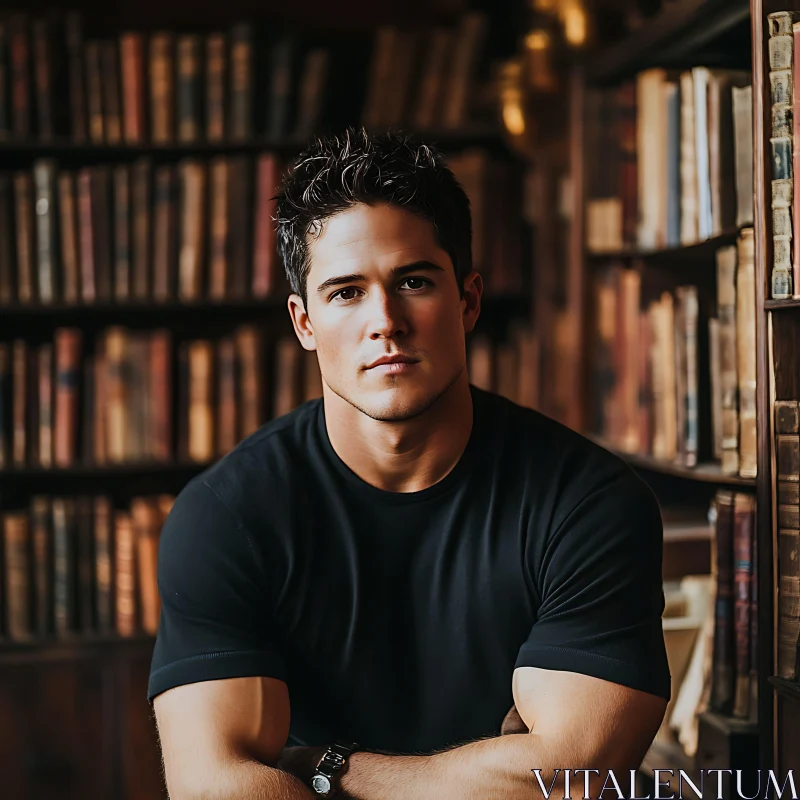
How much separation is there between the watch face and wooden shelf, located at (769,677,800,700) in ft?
2.14

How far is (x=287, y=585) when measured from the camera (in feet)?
4.75

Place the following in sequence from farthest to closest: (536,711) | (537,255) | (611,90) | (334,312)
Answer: (537,255)
(611,90)
(334,312)
(536,711)

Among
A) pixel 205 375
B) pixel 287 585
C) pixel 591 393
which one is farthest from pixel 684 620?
pixel 205 375

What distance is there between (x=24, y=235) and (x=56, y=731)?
4.12 ft

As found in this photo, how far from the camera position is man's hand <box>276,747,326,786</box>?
4.61ft

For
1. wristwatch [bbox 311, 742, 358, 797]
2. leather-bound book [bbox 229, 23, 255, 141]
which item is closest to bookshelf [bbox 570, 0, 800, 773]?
wristwatch [bbox 311, 742, 358, 797]

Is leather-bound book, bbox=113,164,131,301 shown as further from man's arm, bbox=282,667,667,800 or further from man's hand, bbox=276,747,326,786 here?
man's arm, bbox=282,667,667,800

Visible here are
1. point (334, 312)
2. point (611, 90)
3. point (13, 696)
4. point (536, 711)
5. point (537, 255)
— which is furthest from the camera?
point (537, 255)

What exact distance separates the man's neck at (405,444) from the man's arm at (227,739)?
0.34m

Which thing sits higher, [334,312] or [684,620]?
[334,312]

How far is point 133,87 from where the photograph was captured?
2.53 metres

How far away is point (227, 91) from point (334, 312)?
1.35m

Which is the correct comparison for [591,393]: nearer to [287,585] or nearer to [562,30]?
[562,30]

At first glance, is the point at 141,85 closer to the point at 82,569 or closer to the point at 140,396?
the point at 140,396
